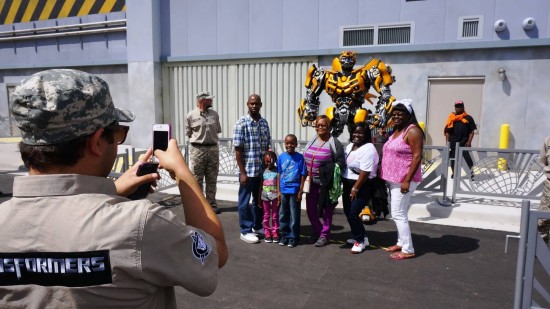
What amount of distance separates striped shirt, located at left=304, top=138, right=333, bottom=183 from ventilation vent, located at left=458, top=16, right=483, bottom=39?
6.51 m

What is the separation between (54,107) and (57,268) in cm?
40

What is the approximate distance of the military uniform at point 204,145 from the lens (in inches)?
251

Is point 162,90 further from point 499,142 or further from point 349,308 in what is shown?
point 349,308

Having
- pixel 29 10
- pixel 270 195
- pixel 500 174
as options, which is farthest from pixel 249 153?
pixel 29 10

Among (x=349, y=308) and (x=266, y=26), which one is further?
(x=266, y=26)

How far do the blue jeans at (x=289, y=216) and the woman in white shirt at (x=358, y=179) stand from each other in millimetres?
633

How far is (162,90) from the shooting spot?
506 inches

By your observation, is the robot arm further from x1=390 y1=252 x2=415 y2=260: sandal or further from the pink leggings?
x1=390 y1=252 x2=415 y2=260: sandal

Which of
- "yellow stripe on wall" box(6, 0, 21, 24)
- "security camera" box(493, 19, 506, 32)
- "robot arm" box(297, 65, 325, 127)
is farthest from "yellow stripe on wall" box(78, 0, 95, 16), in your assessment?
"security camera" box(493, 19, 506, 32)

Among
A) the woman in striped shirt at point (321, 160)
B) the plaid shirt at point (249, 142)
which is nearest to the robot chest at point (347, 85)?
the woman in striped shirt at point (321, 160)

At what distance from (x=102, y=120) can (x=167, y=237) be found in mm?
375

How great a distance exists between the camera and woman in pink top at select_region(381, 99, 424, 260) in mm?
4422

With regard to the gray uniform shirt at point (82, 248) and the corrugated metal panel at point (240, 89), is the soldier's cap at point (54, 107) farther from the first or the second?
the corrugated metal panel at point (240, 89)

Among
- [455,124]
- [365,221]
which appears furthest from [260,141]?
[455,124]
